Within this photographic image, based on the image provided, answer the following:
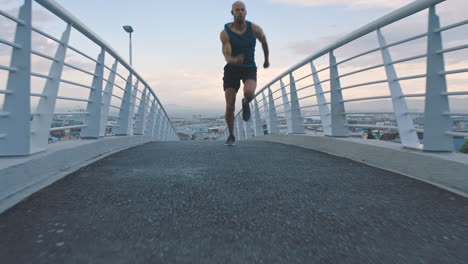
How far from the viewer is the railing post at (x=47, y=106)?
325 cm

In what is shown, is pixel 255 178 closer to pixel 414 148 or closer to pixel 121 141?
pixel 414 148

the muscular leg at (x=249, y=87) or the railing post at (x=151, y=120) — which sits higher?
the muscular leg at (x=249, y=87)

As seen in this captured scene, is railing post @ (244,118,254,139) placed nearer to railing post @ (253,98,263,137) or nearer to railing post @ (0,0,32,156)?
railing post @ (253,98,263,137)

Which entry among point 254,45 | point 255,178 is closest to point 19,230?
point 255,178

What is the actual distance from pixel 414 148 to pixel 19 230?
3237 mm

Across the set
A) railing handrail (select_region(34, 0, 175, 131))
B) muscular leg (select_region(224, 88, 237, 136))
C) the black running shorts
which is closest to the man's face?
the black running shorts

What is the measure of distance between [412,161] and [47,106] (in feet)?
11.4

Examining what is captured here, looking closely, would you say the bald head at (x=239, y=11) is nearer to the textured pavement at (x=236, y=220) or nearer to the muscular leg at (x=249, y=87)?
the muscular leg at (x=249, y=87)

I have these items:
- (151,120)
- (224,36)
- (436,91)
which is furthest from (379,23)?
(151,120)

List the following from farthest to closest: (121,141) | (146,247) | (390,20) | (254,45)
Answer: (121,141)
(254,45)
(390,20)
(146,247)

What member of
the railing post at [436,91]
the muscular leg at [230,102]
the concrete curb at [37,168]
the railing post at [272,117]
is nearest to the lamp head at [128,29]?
the railing post at [272,117]

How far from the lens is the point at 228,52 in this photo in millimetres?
5160

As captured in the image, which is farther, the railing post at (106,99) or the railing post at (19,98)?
the railing post at (106,99)

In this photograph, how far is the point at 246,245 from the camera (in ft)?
5.36
